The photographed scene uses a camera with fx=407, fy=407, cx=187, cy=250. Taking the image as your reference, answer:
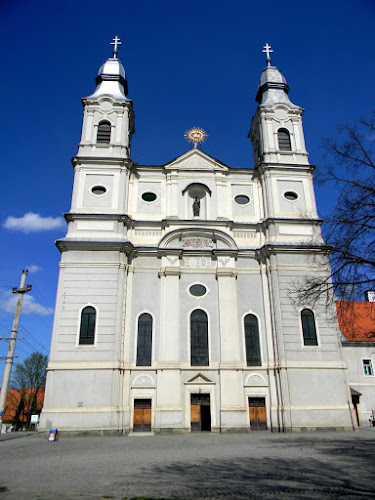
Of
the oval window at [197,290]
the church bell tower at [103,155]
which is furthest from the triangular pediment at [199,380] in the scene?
the church bell tower at [103,155]

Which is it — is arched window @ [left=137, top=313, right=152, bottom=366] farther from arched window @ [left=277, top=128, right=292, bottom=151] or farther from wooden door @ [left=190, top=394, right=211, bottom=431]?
arched window @ [left=277, top=128, right=292, bottom=151]

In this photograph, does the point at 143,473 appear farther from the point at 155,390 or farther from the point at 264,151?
the point at 264,151

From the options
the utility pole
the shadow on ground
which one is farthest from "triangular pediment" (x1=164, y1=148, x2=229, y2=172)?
the shadow on ground

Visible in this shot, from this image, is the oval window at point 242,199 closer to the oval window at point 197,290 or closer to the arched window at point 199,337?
the oval window at point 197,290

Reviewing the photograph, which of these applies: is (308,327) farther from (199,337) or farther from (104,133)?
(104,133)

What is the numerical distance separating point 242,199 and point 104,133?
1015 cm

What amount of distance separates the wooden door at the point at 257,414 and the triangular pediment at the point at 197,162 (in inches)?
560

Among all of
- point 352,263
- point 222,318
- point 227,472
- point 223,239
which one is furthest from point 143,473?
point 223,239

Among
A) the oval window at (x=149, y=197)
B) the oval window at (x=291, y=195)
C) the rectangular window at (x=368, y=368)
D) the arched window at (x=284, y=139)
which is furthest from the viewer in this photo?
the arched window at (x=284, y=139)

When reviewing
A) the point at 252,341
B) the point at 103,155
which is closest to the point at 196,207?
the point at 103,155

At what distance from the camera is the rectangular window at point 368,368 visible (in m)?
27.5

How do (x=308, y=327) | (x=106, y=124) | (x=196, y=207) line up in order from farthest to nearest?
(x=106, y=124) → (x=196, y=207) → (x=308, y=327)

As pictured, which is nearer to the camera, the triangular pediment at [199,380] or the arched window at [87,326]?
the arched window at [87,326]

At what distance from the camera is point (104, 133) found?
88.8ft
